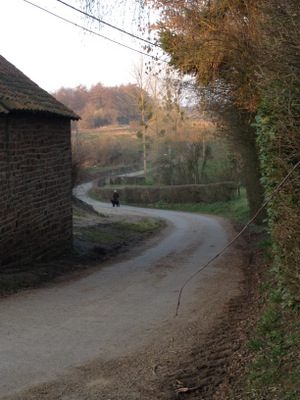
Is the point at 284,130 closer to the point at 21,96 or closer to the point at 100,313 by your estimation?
the point at 100,313

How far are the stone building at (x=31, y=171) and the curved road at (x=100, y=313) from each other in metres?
1.65

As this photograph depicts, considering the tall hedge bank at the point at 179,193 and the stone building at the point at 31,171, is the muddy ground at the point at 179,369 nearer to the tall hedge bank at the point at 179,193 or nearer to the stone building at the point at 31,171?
the stone building at the point at 31,171

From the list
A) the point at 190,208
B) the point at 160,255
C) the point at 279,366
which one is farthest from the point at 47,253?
the point at 190,208

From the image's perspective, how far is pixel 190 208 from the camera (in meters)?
36.4

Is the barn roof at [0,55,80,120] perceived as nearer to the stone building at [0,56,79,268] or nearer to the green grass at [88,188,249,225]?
the stone building at [0,56,79,268]

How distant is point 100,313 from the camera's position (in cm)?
860

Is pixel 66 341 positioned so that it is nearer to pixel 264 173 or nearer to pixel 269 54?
pixel 264 173

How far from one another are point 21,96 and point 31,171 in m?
1.77

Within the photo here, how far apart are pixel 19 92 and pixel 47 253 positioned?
4135 mm

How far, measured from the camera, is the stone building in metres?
11.0

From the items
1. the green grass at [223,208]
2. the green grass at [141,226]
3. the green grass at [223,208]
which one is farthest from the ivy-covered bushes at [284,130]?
the green grass at [223,208]

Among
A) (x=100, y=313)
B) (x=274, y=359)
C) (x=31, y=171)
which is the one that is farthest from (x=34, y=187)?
(x=274, y=359)

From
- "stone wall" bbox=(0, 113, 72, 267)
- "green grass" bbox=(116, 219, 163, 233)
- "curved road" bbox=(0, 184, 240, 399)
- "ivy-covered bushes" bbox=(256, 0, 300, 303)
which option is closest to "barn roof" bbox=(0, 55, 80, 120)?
"stone wall" bbox=(0, 113, 72, 267)

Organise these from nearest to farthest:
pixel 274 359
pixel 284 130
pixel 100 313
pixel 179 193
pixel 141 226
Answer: pixel 274 359 < pixel 284 130 < pixel 100 313 < pixel 141 226 < pixel 179 193
